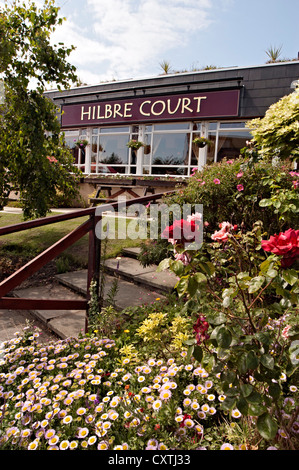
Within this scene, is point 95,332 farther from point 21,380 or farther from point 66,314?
point 66,314

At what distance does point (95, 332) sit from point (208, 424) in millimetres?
1129

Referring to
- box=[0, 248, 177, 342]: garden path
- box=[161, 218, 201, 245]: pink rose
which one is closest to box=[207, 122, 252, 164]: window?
box=[0, 248, 177, 342]: garden path

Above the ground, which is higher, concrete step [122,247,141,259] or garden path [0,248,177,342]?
concrete step [122,247,141,259]

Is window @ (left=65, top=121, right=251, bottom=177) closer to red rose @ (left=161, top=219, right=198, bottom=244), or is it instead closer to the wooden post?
the wooden post

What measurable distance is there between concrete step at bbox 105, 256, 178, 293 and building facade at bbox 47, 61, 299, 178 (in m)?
8.74

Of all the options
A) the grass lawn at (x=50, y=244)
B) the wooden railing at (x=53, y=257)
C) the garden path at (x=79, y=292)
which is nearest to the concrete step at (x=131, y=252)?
the garden path at (x=79, y=292)

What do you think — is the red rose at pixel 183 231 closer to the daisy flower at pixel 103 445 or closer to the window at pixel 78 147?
the daisy flower at pixel 103 445

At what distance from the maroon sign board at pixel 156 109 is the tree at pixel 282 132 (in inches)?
293

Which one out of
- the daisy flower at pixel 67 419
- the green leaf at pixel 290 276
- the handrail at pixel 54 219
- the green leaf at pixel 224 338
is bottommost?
the daisy flower at pixel 67 419

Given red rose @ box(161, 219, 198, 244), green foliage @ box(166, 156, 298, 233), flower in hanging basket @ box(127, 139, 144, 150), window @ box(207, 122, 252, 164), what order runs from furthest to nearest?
flower in hanging basket @ box(127, 139, 144, 150) → window @ box(207, 122, 252, 164) → green foliage @ box(166, 156, 298, 233) → red rose @ box(161, 219, 198, 244)

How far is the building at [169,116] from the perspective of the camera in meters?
10.8

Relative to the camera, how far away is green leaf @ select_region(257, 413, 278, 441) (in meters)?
1.11

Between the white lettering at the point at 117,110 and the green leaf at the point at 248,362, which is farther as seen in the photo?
the white lettering at the point at 117,110

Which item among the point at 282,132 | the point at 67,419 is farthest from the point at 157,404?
the point at 282,132
